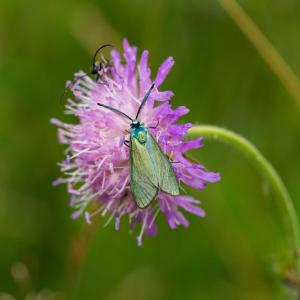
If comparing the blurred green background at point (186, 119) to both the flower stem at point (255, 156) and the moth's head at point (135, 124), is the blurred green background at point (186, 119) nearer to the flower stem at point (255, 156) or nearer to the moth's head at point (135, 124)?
the flower stem at point (255, 156)

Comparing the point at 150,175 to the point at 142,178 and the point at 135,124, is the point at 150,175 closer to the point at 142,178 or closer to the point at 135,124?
the point at 142,178

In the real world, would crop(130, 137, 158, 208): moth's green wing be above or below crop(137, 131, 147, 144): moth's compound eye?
below

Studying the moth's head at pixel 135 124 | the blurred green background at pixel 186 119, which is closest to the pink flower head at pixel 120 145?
the moth's head at pixel 135 124

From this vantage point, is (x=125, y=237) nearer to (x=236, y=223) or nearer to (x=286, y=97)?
(x=236, y=223)

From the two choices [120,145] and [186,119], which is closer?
[120,145]

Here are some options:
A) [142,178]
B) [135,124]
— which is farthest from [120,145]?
[142,178]

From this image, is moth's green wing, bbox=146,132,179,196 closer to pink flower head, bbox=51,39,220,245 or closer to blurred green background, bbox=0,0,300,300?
pink flower head, bbox=51,39,220,245

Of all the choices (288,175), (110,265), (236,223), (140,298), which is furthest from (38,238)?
(288,175)

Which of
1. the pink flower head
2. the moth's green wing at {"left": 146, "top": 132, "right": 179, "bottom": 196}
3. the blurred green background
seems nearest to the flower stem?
the pink flower head
